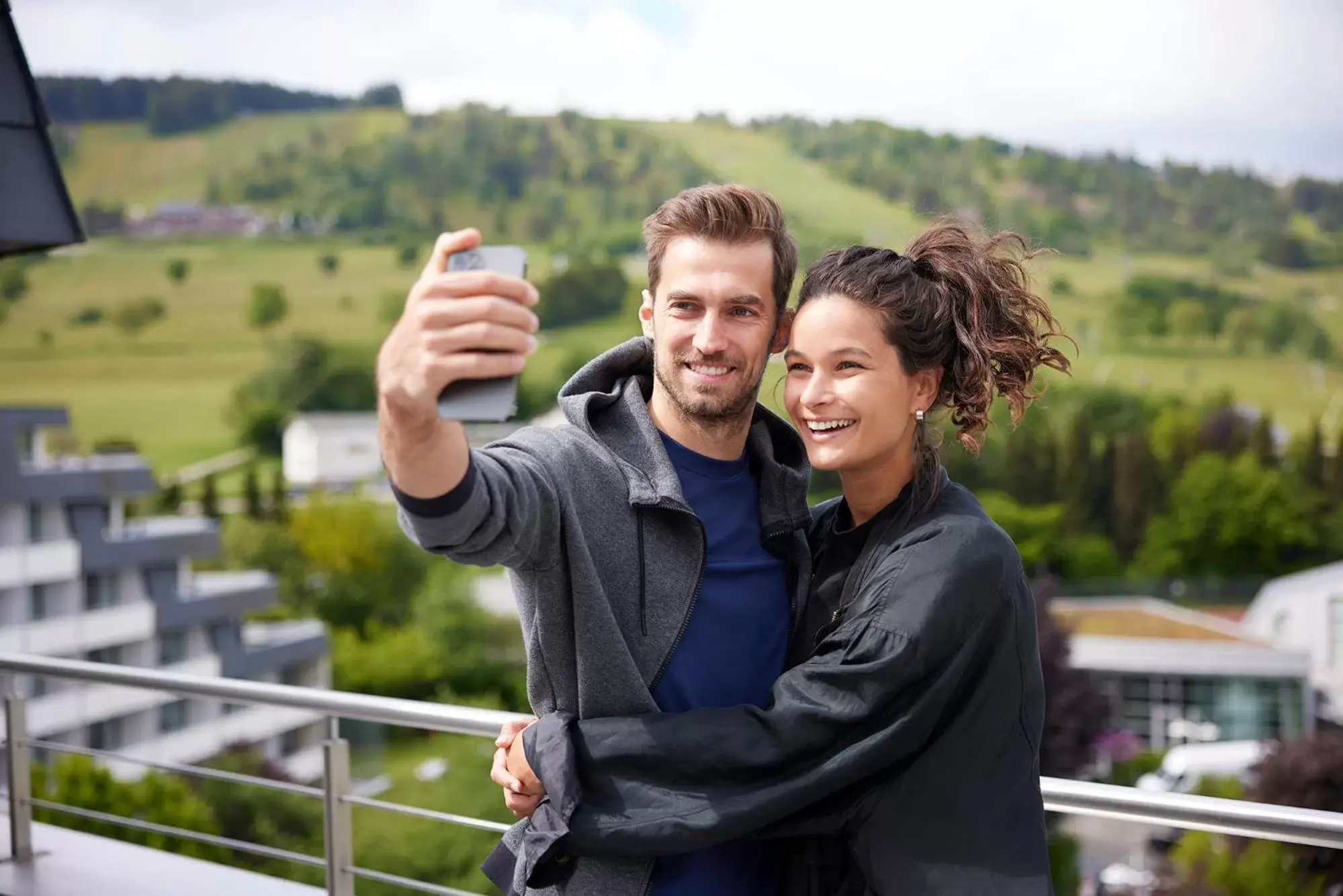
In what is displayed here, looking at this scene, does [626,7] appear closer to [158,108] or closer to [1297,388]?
[158,108]

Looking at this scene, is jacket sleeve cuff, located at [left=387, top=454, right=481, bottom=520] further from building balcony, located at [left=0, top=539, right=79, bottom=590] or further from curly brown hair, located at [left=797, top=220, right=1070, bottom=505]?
building balcony, located at [left=0, top=539, right=79, bottom=590]

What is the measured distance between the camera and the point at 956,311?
49.4 inches

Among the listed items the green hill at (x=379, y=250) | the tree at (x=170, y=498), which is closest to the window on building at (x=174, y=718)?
the tree at (x=170, y=498)

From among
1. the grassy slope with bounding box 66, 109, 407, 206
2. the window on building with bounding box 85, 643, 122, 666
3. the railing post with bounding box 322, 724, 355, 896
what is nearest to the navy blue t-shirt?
the railing post with bounding box 322, 724, 355, 896

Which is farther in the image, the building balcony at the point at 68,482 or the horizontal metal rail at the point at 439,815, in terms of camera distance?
the building balcony at the point at 68,482

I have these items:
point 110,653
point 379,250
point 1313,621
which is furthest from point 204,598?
point 1313,621

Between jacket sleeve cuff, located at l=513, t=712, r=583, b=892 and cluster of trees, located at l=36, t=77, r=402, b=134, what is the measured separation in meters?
58.2

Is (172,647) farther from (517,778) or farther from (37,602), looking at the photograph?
(517,778)

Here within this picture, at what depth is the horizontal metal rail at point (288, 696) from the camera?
185cm

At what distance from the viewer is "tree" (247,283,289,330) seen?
165 ft

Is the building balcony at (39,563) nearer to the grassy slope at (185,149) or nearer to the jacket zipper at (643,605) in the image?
the grassy slope at (185,149)

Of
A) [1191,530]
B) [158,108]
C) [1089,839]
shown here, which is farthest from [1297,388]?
[158,108]

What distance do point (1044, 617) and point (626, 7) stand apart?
1669 inches

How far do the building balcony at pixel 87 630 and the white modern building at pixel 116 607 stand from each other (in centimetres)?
3
